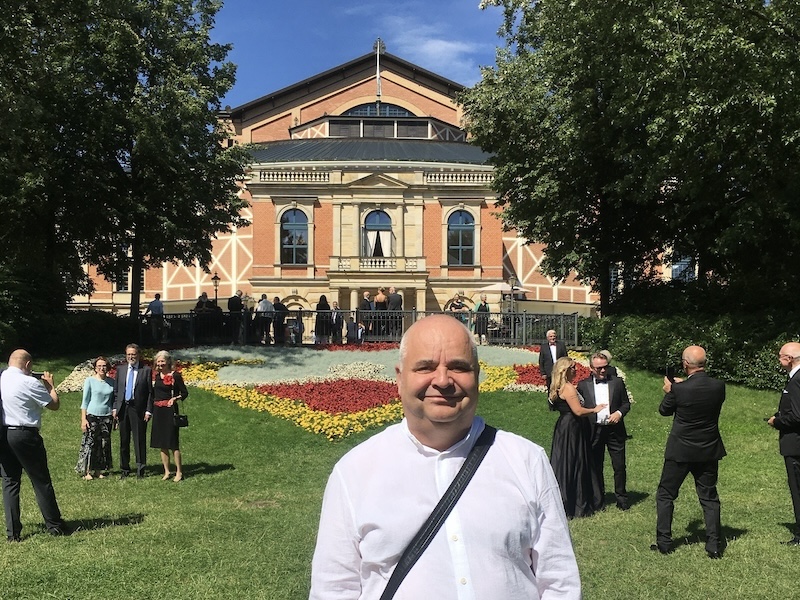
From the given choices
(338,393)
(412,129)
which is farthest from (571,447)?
(412,129)

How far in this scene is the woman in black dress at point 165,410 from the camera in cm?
999

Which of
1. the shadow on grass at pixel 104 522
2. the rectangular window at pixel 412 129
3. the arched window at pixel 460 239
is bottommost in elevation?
the shadow on grass at pixel 104 522

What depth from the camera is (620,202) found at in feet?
68.4

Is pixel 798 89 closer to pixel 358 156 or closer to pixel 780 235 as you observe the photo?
pixel 780 235

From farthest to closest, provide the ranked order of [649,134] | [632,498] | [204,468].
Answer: [649,134]
[204,468]
[632,498]

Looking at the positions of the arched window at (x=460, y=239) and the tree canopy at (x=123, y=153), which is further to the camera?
the arched window at (x=460, y=239)

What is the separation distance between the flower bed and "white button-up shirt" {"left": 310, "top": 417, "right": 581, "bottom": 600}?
11.0 metres

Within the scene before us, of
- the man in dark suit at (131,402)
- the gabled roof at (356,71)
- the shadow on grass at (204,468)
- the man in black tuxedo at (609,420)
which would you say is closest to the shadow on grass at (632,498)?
the man in black tuxedo at (609,420)

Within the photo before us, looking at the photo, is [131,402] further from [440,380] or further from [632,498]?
[440,380]

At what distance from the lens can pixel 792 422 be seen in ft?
22.8

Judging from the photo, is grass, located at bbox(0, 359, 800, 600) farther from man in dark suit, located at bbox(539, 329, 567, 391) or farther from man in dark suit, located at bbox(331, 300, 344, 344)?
man in dark suit, located at bbox(331, 300, 344, 344)

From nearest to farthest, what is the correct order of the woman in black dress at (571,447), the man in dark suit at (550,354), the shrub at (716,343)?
1. the woman in black dress at (571,447)
2. the man in dark suit at (550,354)
3. the shrub at (716,343)

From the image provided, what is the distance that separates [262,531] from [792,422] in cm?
579

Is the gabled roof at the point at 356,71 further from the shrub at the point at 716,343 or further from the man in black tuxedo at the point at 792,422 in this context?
the man in black tuxedo at the point at 792,422
